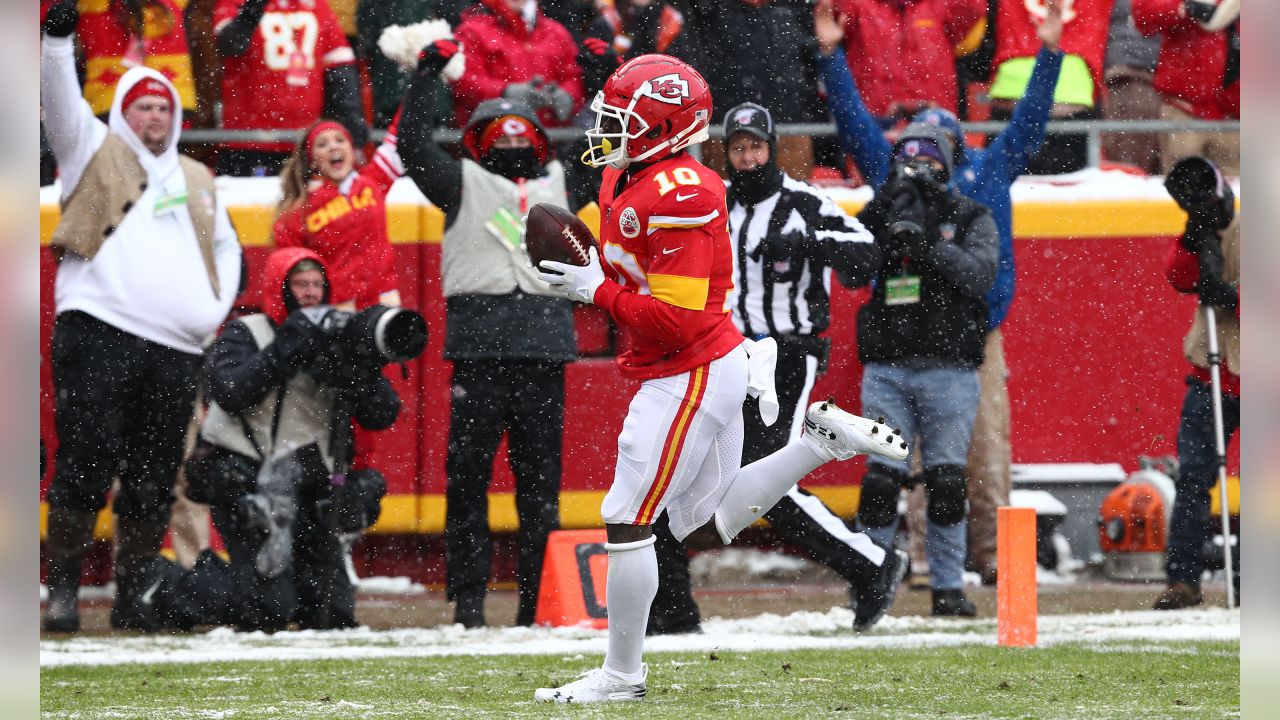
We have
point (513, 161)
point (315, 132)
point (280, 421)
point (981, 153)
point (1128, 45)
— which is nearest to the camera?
point (280, 421)

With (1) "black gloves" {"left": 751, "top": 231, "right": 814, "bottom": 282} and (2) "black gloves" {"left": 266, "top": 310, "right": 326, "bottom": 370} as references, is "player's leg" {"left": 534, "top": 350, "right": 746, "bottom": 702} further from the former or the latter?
(2) "black gloves" {"left": 266, "top": 310, "right": 326, "bottom": 370}

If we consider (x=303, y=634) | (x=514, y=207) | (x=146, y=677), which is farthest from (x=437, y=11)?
(x=146, y=677)

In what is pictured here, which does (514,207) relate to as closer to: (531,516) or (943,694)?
(531,516)

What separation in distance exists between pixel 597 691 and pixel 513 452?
10.3 ft

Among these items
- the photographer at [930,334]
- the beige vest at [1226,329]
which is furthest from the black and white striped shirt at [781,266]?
the beige vest at [1226,329]

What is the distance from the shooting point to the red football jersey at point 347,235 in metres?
8.21

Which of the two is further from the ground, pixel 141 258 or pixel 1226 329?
pixel 141 258

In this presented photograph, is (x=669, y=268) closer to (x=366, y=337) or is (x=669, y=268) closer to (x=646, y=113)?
(x=646, y=113)

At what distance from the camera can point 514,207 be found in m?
7.98

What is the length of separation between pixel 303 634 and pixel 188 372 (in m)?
1.44

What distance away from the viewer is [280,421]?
307 inches

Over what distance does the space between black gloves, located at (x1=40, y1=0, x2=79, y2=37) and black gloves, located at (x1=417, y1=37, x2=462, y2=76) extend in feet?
5.05

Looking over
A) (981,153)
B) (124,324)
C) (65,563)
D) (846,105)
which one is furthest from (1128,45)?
(65,563)

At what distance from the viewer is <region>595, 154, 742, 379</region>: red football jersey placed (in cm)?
503
